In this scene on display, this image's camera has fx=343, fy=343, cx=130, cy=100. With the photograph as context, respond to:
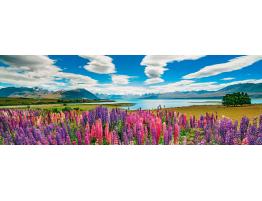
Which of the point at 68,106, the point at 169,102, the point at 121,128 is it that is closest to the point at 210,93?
the point at 169,102

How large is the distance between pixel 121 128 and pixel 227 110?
167 cm

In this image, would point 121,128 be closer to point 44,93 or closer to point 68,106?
point 68,106

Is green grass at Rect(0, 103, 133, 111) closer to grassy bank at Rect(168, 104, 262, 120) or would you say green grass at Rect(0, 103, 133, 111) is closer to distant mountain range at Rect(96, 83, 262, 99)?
distant mountain range at Rect(96, 83, 262, 99)

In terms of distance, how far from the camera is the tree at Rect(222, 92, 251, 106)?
5285 millimetres

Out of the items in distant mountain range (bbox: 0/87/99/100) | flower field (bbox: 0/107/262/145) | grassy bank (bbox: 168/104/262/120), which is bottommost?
flower field (bbox: 0/107/262/145)

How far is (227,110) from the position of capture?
534 centimetres

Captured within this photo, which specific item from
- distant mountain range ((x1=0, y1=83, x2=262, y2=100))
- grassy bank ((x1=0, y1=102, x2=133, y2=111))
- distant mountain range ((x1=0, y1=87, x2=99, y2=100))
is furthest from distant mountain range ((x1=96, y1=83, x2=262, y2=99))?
distant mountain range ((x1=0, y1=87, x2=99, y2=100))

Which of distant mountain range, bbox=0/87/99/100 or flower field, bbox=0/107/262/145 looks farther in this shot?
distant mountain range, bbox=0/87/99/100

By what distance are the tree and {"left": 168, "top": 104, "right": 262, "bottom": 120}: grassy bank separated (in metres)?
0.07

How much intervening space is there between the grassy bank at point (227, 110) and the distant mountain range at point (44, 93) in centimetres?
139

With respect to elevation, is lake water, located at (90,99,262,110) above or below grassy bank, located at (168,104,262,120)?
above

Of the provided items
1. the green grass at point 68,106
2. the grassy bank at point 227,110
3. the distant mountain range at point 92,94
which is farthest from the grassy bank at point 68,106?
the grassy bank at point 227,110

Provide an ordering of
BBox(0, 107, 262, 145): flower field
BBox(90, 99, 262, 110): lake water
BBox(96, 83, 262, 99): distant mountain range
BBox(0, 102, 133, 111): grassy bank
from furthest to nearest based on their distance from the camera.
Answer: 1. BBox(0, 102, 133, 111): grassy bank
2. BBox(90, 99, 262, 110): lake water
3. BBox(96, 83, 262, 99): distant mountain range
4. BBox(0, 107, 262, 145): flower field
